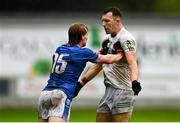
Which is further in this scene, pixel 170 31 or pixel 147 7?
pixel 147 7

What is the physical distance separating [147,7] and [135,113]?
561 inches

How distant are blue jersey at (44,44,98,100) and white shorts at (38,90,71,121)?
0.10m

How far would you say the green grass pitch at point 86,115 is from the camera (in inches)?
1045

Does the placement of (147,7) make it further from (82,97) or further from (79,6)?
(82,97)

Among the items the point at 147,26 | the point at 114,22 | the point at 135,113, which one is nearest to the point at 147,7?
the point at 147,26

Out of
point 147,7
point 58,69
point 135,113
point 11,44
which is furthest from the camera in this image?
point 147,7

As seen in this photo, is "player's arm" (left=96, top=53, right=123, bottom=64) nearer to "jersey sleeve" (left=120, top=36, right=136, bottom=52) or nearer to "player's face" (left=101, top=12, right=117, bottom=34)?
"jersey sleeve" (left=120, top=36, right=136, bottom=52)

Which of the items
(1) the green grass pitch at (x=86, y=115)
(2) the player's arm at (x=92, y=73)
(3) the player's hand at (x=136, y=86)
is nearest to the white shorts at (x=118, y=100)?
(2) the player's arm at (x=92, y=73)

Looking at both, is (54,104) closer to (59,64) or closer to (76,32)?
(59,64)

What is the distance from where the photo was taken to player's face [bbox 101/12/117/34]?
16.0 metres

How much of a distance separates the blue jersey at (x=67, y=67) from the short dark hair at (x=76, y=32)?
120mm

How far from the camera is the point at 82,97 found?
31094mm

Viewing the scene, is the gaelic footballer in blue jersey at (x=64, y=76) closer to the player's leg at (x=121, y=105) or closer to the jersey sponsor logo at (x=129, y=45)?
the jersey sponsor logo at (x=129, y=45)

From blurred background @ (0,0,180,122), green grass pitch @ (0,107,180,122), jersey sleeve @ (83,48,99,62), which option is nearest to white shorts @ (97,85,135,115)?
jersey sleeve @ (83,48,99,62)
